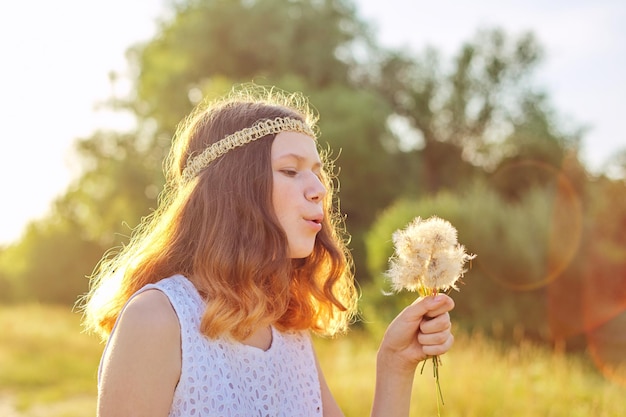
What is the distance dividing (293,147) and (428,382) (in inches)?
215

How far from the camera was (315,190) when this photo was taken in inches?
89.2

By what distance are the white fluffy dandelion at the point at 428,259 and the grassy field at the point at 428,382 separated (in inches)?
121

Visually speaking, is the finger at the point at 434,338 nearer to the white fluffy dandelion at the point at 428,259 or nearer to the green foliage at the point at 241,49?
the white fluffy dandelion at the point at 428,259

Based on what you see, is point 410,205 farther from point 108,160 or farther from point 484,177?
point 108,160

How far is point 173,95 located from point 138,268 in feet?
64.0

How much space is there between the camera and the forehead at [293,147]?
2.35 m

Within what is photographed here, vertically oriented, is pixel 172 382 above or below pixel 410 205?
below

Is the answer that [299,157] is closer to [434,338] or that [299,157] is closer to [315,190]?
[315,190]

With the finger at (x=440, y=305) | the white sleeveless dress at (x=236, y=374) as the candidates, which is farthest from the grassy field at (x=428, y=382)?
the finger at (x=440, y=305)

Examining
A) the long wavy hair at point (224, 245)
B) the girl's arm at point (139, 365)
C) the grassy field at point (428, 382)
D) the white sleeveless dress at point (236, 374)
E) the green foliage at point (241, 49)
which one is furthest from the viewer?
the green foliage at point (241, 49)

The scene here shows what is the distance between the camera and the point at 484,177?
23.1 meters

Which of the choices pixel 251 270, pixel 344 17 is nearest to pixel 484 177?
pixel 344 17

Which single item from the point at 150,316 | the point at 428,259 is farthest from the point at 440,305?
the point at 150,316

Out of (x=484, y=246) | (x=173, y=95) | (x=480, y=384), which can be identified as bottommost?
(x=480, y=384)
